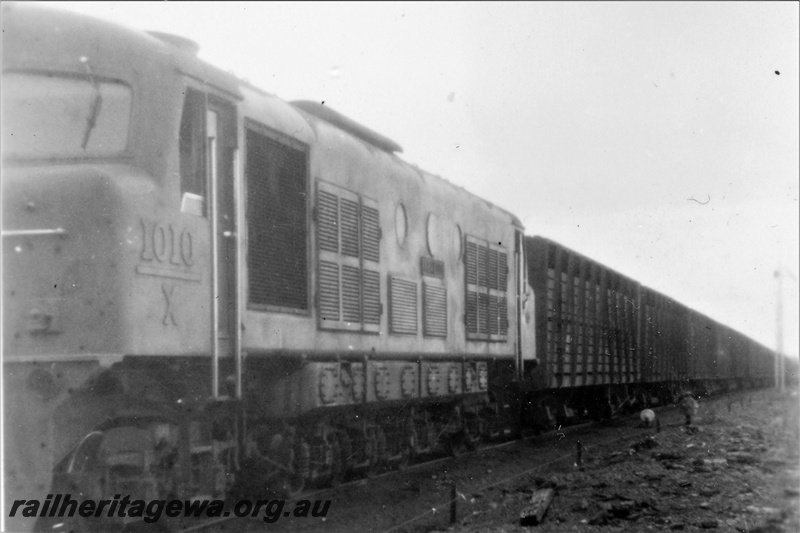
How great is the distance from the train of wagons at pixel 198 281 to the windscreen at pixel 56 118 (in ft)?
0.04

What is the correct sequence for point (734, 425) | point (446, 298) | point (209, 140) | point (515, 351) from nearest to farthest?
1. point (209, 140)
2. point (446, 298)
3. point (515, 351)
4. point (734, 425)

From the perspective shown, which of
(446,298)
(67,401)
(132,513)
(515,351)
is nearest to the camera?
(67,401)

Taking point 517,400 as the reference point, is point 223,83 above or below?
above

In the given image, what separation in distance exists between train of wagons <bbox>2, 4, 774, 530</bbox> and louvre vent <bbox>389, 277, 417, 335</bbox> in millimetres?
29

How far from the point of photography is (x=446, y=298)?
1217 cm

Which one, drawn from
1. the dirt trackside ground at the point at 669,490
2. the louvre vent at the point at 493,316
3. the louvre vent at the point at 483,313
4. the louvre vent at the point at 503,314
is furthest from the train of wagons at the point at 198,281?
the dirt trackside ground at the point at 669,490

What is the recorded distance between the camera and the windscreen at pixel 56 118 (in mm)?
6098

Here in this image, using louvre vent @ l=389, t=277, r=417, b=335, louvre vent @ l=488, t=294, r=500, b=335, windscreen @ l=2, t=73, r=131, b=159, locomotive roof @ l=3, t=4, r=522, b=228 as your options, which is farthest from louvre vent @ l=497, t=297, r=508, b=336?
windscreen @ l=2, t=73, r=131, b=159

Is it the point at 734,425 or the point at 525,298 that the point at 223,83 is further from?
the point at 734,425

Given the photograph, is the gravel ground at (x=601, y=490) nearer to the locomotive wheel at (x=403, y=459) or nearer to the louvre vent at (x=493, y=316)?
the locomotive wheel at (x=403, y=459)

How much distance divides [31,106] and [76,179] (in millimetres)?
630

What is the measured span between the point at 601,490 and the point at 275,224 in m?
4.65

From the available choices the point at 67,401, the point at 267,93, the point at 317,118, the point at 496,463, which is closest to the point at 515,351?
the point at 496,463

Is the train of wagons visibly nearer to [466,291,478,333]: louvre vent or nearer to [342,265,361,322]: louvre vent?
[342,265,361,322]: louvre vent
